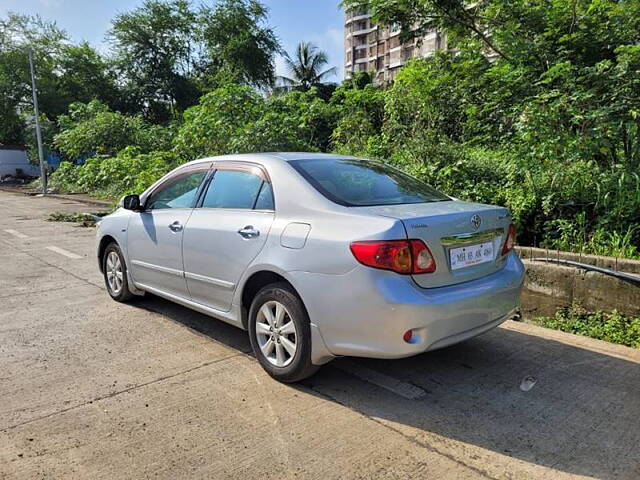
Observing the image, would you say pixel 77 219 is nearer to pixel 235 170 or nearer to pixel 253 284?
pixel 235 170

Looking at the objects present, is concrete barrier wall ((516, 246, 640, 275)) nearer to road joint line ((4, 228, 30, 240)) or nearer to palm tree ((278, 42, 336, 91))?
road joint line ((4, 228, 30, 240))

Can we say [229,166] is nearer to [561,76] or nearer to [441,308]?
[441,308]

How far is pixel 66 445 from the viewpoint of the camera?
2.66 metres

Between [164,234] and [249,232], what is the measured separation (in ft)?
3.97

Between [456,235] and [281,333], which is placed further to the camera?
[281,333]

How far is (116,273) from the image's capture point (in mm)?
5195

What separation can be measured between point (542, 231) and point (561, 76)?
208cm

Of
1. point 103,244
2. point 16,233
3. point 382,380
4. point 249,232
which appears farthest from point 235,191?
point 16,233

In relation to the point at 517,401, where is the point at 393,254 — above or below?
above

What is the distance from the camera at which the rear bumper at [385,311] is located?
278cm

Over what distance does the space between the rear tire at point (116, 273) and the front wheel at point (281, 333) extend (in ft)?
7.16

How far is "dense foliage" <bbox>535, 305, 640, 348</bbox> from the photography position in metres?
4.11

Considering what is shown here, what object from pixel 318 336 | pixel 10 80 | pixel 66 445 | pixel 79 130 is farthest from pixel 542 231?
pixel 10 80

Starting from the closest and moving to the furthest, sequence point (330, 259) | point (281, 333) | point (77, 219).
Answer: point (330, 259), point (281, 333), point (77, 219)
